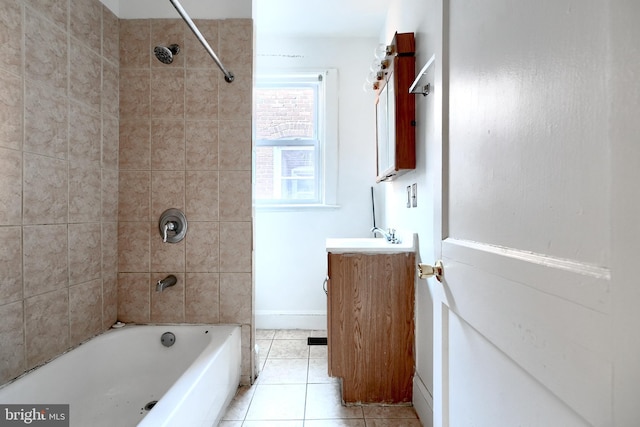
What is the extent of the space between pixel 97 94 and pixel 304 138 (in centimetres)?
155

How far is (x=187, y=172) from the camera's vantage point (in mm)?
1835

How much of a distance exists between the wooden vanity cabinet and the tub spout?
3.01ft

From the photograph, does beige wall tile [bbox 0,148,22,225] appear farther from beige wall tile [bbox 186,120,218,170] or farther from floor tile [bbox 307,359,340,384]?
floor tile [bbox 307,359,340,384]

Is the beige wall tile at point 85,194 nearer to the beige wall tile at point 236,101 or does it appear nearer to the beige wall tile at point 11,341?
the beige wall tile at point 11,341

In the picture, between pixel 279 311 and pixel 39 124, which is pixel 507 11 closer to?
pixel 39 124

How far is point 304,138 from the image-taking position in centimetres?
278

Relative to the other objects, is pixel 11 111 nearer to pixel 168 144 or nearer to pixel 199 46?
pixel 168 144

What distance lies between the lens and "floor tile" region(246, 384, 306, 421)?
157cm

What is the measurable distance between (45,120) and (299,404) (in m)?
1.82

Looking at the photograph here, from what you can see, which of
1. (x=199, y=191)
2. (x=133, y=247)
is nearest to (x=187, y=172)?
(x=199, y=191)

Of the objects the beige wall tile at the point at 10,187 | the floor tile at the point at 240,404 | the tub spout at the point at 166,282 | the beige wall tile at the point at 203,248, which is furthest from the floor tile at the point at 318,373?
the beige wall tile at the point at 10,187

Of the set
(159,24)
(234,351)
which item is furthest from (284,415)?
(159,24)

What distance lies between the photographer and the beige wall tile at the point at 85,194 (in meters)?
1.48

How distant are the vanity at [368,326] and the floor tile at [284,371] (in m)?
0.39
